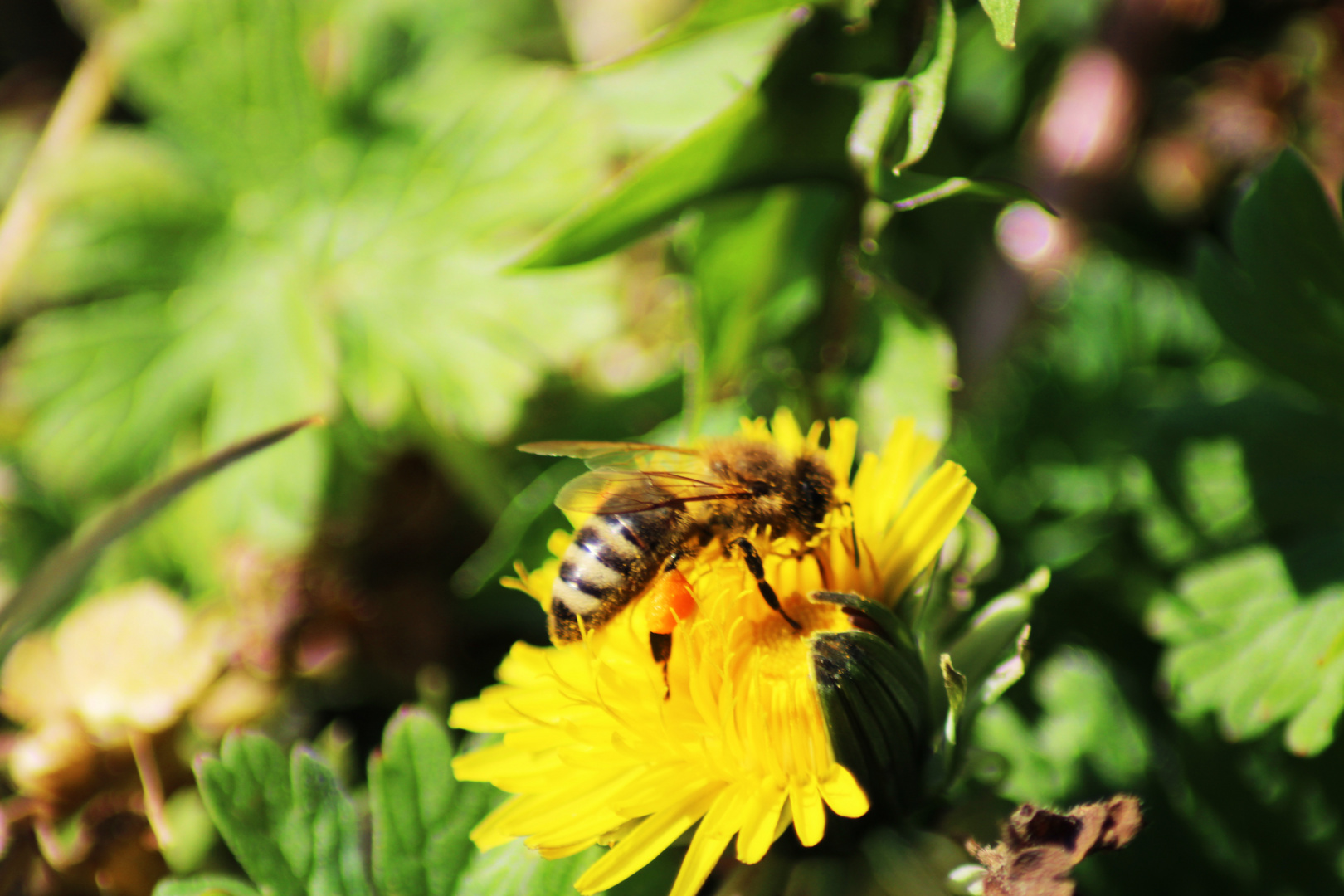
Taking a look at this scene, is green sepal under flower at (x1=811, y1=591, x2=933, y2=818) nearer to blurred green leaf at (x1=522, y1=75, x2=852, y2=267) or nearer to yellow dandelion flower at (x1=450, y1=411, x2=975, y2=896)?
yellow dandelion flower at (x1=450, y1=411, x2=975, y2=896)

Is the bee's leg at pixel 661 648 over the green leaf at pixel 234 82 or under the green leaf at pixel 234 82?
under

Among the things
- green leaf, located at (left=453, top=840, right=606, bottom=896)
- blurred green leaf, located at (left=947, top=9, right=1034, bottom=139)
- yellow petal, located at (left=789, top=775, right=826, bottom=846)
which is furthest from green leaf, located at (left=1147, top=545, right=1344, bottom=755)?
blurred green leaf, located at (left=947, top=9, right=1034, bottom=139)

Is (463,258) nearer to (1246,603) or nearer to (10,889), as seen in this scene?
(10,889)

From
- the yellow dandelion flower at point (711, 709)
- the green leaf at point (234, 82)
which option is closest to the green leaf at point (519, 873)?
the yellow dandelion flower at point (711, 709)

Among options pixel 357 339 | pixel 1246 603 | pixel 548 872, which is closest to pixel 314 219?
pixel 357 339

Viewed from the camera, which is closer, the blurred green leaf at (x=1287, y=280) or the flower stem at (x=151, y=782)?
the blurred green leaf at (x=1287, y=280)

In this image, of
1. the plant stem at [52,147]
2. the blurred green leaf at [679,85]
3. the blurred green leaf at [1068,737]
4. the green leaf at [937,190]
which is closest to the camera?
the green leaf at [937,190]

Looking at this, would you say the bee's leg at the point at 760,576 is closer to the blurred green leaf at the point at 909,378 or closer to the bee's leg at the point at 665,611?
the bee's leg at the point at 665,611
